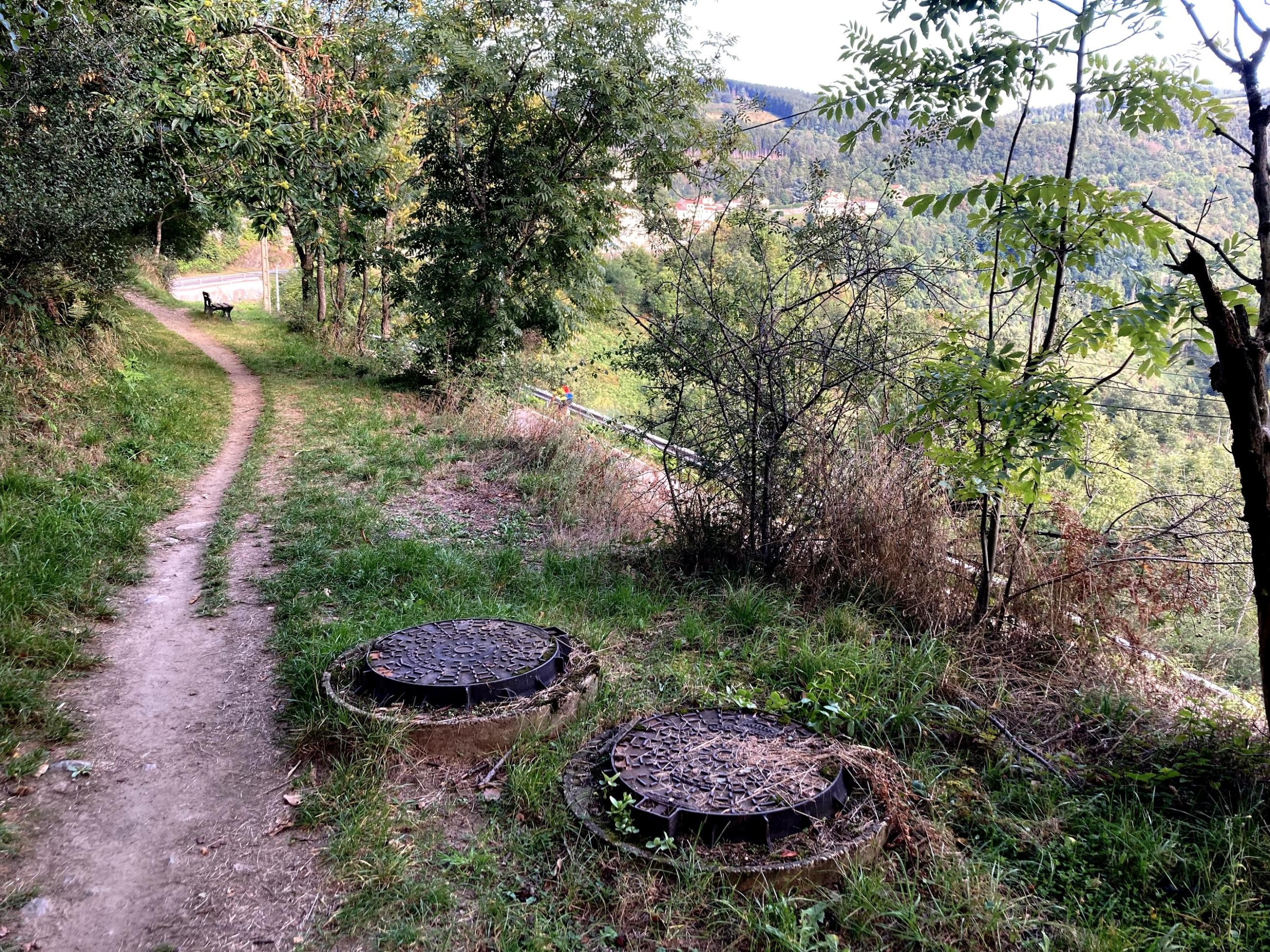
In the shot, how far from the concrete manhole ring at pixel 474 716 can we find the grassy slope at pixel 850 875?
0.26ft

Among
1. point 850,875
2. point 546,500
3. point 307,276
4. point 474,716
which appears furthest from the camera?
point 307,276

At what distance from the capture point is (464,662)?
3.91 metres

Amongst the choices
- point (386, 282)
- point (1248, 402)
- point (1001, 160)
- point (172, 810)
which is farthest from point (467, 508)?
point (386, 282)

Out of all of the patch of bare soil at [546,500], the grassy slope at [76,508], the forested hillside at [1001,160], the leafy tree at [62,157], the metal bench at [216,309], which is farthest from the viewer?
the metal bench at [216,309]

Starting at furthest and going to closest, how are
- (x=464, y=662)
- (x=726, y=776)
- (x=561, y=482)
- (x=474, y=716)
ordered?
(x=561, y=482), (x=464, y=662), (x=474, y=716), (x=726, y=776)

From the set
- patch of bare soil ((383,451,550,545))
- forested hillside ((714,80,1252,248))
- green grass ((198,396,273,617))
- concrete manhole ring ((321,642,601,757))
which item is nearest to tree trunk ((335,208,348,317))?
green grass ((198,396,273,617))

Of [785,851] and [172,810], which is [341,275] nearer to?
[172,810]

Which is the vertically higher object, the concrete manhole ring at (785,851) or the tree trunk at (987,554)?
the tree trunk at (987,554)

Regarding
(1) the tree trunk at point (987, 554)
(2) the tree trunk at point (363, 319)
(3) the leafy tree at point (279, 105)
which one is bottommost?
(1) the tree trunk at point (987, 554)

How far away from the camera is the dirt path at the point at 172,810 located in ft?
8.56

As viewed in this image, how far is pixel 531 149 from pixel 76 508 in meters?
8.77

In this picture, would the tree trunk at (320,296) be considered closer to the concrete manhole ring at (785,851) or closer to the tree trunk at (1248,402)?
the concrete manhole ring at (785,851)

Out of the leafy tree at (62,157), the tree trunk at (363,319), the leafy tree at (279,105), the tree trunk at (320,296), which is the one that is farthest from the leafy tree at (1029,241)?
the tree trunk at (320,296)

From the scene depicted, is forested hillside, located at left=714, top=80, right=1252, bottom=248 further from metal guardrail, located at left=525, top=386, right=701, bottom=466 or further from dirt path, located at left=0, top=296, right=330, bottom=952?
dirt path, located at left=0, top=296, right=330, bottom=952
